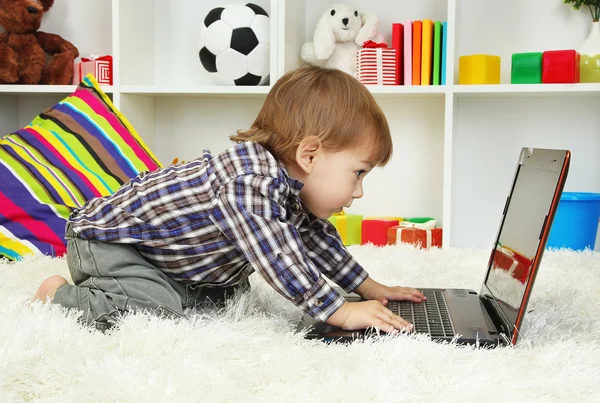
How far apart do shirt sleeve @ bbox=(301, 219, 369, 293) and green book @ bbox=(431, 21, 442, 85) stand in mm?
905

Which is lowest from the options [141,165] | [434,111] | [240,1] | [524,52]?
[141,165]

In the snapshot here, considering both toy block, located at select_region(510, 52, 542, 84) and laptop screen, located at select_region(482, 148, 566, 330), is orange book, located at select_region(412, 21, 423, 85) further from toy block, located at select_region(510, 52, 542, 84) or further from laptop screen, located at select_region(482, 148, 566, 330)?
laptop screen, located at select_region(482, 148, 566, 330)

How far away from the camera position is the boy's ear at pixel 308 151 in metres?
1.01

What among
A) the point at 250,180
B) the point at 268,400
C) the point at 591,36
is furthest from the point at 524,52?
the point at 268,400

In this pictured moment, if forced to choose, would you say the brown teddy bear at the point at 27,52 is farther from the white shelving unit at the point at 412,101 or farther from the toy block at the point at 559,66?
the toy block at the point at 559,66

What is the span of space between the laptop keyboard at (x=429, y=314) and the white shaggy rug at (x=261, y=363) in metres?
0.07

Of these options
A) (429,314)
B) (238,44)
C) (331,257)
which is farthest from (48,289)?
(238,44)

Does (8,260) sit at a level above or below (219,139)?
below

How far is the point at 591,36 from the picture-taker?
6.27 feet

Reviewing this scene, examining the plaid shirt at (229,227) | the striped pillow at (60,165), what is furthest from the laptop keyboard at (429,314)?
the striped pillow at (60,165)

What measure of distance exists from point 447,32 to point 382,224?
0.54 m

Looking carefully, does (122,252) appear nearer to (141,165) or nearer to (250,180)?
(250,180)

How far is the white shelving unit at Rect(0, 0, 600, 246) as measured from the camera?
2.00 metres

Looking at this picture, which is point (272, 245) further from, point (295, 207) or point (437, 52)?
point (437, 52)
